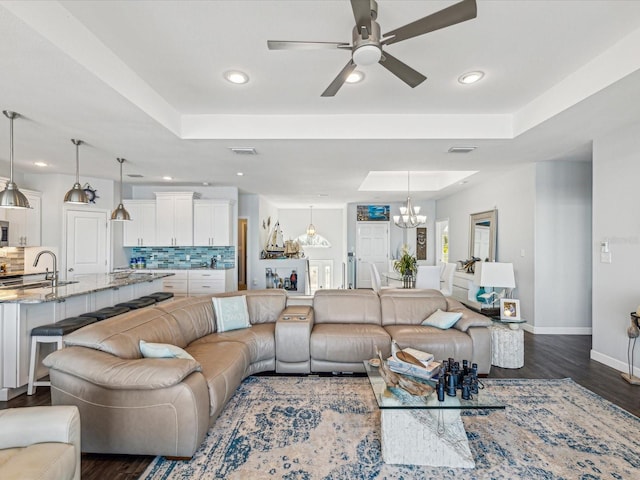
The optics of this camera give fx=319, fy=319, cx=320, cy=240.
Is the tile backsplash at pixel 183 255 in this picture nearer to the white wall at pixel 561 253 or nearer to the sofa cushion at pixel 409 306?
the sofa cushion at pixel 409 306

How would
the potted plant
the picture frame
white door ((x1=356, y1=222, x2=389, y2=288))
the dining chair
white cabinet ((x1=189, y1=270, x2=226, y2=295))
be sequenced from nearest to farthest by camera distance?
the picture frame < the potted plant < the dining chair < white cabinet ((x1=189, y1=270, x2=226, y2=295)) < white door ((x1=356, y1=222, x2=389, y2=288))

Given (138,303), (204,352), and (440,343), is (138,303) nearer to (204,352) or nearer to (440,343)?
(204,352)

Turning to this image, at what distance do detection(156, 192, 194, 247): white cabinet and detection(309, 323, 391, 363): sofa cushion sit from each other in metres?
4.19

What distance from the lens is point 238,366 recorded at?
2656mm

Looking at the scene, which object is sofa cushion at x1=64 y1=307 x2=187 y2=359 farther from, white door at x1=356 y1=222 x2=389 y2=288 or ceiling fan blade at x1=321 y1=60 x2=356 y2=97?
white door at x1=356 y1=222 x2=389 y2=288

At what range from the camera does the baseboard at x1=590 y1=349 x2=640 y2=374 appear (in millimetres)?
3367

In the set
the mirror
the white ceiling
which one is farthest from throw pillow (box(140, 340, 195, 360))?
the mirror

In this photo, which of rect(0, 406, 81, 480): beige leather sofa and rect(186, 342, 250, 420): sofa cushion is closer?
rect(0, 406, 81, 480): beige leather sofa

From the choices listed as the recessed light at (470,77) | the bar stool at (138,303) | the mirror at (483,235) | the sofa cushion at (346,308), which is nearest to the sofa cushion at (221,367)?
the sofa cushion at (346,308)

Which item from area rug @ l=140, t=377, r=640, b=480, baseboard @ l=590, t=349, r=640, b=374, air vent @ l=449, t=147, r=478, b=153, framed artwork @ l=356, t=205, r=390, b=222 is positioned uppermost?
air vent @ l=449, t=147, r=478, b=153

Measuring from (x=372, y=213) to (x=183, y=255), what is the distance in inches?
205

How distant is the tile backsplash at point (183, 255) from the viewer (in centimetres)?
679

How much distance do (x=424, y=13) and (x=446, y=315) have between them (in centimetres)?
277

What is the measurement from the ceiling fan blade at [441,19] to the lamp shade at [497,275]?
3.01m
